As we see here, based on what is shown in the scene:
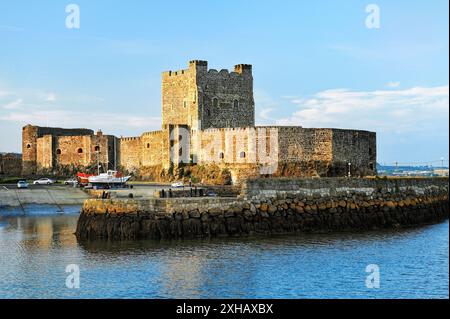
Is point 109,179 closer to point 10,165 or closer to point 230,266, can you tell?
point 10,165

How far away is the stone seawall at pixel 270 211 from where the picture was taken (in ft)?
87.6

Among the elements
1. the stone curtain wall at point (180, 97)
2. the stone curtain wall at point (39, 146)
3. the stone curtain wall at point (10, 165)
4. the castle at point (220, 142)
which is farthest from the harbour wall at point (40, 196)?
the stone curtain wall at point (10, 165)

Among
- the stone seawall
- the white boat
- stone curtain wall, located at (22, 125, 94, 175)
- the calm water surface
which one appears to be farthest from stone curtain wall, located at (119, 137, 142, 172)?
the calm water surface

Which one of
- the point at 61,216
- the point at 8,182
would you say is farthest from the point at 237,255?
the point at 8,182

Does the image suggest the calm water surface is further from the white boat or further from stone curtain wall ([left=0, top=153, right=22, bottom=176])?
stone curtain wall ([left=0, top=153, right=22, bottom=176])

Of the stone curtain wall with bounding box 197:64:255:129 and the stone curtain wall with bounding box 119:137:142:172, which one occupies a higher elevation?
the stone curtain wall with bounding box 197:64:255:129

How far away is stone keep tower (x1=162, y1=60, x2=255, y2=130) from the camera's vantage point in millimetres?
48844

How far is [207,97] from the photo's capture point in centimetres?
4928

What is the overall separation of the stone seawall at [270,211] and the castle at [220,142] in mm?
8986

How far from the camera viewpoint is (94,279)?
20.0 m

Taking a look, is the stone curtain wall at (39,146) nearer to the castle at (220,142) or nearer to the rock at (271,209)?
the castle at (220,142)

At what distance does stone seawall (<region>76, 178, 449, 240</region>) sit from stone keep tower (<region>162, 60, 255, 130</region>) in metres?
18.3

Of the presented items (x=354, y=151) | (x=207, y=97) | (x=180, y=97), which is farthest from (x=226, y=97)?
(x=354, y=151)
